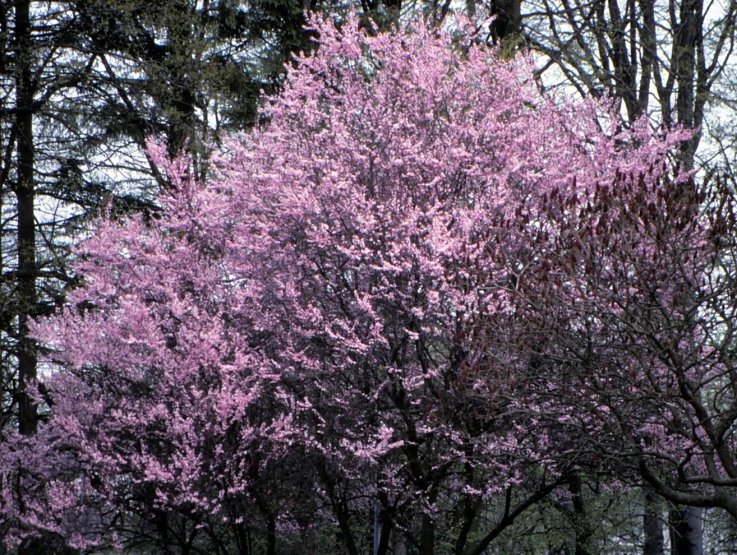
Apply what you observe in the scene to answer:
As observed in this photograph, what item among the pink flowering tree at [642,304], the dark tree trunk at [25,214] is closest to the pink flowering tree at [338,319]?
the pink flowering tree at [642,304]

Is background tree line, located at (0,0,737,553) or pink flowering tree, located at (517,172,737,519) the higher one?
background tree line, located at (0,0,737,553)

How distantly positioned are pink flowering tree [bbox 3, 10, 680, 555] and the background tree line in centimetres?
243

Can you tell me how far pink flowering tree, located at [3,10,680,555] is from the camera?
9859 mm

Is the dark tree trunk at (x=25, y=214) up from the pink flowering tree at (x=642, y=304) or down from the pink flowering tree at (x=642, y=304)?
up

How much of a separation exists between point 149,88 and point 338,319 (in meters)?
7.13

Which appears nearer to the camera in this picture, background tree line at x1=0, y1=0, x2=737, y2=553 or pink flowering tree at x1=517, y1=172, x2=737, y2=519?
pink flowering tree at x1=517, y1=172, x2=737, y2=519

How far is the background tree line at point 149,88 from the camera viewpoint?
14.4m

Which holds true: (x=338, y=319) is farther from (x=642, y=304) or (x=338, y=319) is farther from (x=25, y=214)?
(x=25, y=214)

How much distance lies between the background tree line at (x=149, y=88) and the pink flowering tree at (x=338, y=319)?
7.97 feet

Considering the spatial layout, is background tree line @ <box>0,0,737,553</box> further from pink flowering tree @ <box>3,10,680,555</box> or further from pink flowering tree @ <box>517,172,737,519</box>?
pink flowering tree @ <box>517,172,737,519</box>

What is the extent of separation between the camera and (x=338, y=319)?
32.8ft

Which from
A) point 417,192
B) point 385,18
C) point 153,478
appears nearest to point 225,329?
point 153,478

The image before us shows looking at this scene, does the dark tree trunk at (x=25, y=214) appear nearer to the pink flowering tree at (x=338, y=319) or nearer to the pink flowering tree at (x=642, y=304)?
the pink flowering tree at (x=338, y=319)

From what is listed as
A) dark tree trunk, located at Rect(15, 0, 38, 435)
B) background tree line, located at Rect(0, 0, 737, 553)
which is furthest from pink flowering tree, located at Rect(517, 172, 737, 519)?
dark tree trunk, located at Rect(15, 0, 38, 435)
